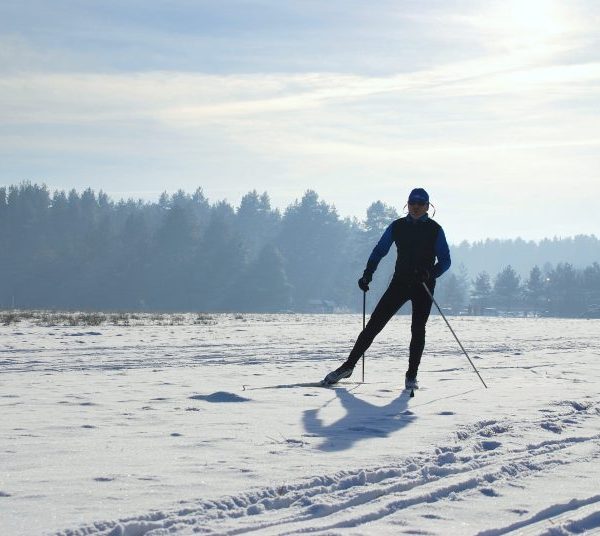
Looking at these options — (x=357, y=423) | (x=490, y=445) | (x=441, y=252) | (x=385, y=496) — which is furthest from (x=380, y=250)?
(x=385, y=496)

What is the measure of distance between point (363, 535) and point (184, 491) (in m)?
1.02

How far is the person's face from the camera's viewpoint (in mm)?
8797

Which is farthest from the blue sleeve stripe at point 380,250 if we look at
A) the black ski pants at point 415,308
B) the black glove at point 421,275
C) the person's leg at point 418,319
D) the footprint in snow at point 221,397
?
the footprint in snow at point 221,397

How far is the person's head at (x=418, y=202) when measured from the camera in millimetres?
8789

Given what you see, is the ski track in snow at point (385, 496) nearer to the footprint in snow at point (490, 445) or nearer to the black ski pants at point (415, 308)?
the footprint in snow at point (490, 445)

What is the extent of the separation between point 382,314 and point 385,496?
4.73m

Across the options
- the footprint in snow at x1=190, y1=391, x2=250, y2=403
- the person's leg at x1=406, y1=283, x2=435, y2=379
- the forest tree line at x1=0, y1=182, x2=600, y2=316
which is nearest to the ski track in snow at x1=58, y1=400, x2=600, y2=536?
the footprint in snow at x1=190, y1=391, x2=250, y2=403

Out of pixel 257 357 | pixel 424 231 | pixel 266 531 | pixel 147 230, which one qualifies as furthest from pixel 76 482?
pixel 147 230

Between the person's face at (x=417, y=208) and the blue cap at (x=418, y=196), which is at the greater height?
the blue cap at (x=418, y=196)

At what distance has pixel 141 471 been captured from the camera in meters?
4.70

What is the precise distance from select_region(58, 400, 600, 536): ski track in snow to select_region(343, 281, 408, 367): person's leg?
3.19 m

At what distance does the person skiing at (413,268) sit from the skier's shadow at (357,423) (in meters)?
1.02

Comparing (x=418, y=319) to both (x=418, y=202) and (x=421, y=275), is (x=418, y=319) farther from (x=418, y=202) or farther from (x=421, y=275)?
(x=418, y=202)

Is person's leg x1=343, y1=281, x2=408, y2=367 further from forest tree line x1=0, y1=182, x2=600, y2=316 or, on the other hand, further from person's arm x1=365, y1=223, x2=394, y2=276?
forest tree line x1=0, y1=182, x2=600, y2=316
